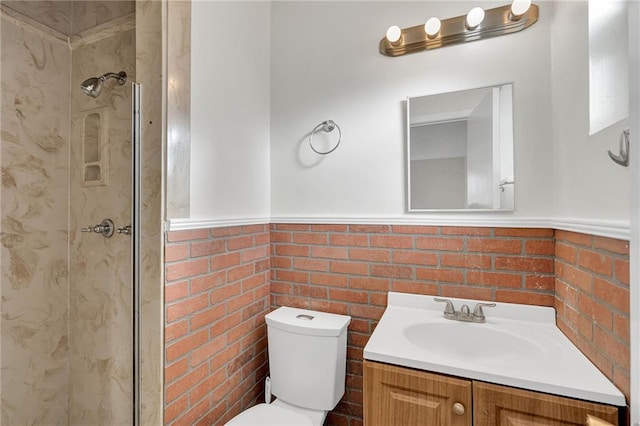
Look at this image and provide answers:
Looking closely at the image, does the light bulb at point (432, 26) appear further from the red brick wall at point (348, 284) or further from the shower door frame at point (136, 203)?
the shower door frame at point (136, 203)

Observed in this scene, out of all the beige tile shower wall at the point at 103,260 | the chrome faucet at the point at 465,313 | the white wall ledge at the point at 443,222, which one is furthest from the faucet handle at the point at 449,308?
the beige tile shower wall at the point at 103,260

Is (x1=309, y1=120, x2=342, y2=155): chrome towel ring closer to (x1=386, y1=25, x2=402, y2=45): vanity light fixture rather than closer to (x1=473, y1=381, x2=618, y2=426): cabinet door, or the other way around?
(x1=386, y1=25, x2=402, y2=45): vanity light fixture

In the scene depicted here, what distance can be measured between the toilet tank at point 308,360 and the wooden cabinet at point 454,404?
1.20 feet

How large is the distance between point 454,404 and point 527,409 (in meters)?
0.20

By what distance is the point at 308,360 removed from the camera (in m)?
1.41

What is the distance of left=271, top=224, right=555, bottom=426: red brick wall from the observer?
1.32 meters

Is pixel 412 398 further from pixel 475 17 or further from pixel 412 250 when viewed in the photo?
pixel 475 17

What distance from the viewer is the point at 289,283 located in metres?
1.74

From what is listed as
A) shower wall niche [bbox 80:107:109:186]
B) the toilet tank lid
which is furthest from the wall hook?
shower wall niche [bbox 80:107:109:186]

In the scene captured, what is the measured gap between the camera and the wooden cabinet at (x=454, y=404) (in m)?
0.83

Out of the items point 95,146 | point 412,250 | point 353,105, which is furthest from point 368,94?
point 95,146

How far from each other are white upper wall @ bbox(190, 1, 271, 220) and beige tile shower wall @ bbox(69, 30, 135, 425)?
484 millimetres

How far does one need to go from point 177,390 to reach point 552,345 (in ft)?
4.67

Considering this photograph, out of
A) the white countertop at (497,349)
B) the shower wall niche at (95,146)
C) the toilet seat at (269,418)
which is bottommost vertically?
the toilet seat at (269,418)
